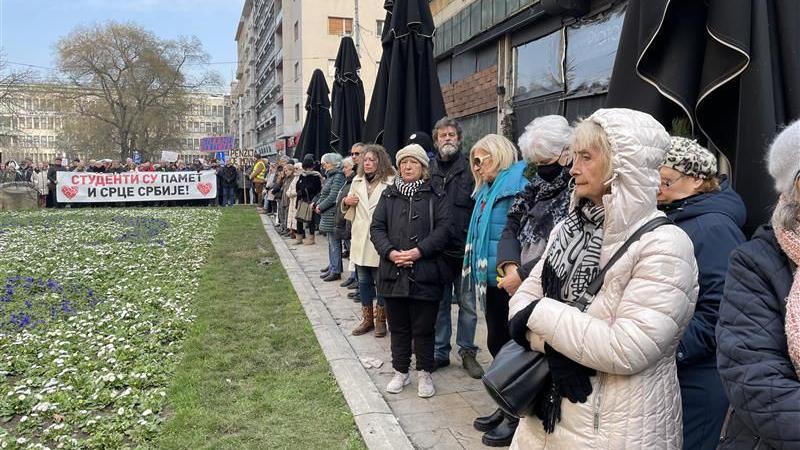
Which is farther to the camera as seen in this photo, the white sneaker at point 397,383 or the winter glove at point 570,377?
the white sneaker at point 397,383

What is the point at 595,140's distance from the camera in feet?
6.95

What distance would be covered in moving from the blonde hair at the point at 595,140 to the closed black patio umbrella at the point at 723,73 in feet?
2.80

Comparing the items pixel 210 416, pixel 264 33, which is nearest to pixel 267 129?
pixel 264 33

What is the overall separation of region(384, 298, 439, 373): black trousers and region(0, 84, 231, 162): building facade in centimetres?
3561

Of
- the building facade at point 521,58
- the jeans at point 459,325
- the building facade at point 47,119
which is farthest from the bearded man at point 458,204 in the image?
the building facade at point 47,119

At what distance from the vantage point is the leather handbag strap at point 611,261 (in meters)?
A: 2.04

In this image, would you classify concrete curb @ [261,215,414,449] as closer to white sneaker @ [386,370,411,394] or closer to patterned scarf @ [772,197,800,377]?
white sneaker @ [386,370,411,394]

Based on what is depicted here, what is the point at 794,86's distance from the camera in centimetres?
246

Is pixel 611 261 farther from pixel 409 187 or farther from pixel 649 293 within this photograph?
pixel 409 187

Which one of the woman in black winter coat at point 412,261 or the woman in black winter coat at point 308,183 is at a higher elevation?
the woman in black winter coat at point 308,183

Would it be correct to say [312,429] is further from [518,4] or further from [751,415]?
[518,4]

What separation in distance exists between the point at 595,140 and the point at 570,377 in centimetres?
85

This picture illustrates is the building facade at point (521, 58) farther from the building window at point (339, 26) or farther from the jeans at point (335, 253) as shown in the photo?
the building window at point (339, 26)

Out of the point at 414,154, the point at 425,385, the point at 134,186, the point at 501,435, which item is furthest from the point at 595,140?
the point at 134,186
